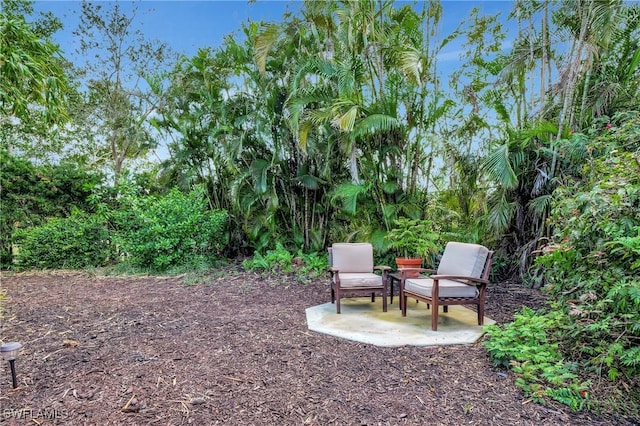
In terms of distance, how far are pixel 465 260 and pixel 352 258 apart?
142 cm

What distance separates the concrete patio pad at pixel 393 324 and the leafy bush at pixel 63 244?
221 inches

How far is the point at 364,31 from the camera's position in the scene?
231 inches

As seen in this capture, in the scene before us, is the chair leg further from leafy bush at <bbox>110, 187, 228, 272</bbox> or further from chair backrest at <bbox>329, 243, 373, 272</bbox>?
leafy bush at <bbox>110, 187, 228, 272</bbox>

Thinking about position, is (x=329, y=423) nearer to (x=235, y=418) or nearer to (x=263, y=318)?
(x=235, y=418)

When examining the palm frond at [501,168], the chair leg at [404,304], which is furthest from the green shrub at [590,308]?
the palm frond at [501,168]

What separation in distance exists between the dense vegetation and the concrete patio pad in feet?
1.51

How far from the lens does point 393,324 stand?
390 centimetres

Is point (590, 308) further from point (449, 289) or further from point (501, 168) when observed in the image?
point (501, 168)

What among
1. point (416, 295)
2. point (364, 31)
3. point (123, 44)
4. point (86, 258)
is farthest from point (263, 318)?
point (123, 44)

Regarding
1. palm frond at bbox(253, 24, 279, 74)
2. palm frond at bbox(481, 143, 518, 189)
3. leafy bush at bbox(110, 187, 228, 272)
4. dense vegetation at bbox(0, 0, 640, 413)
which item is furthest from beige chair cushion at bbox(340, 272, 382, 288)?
palm frond at bbox(253, 24, 279, 74)

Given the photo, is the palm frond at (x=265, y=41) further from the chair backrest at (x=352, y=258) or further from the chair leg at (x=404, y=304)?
the chair leg at (x=404, y=304)

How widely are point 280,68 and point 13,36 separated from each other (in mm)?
3955

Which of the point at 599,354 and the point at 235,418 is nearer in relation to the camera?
the point at 235,418

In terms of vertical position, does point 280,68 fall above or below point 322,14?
below
